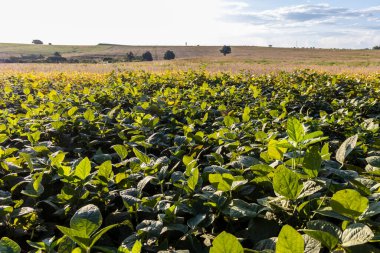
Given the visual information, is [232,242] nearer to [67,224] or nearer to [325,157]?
[325,157]

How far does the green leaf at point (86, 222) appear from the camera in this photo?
3.48ft

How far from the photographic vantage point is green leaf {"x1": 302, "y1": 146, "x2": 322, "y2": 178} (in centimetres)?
125

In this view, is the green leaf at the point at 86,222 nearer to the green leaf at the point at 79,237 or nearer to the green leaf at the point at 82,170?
the green leaf at the point at 79,237

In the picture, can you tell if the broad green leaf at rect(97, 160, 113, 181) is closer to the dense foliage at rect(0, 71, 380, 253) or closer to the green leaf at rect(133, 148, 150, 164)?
the dense foliage at rect(0, 71, 380, 253)

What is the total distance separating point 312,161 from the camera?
1.26 meters

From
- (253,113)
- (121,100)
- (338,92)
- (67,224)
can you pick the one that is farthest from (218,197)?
(338,92)

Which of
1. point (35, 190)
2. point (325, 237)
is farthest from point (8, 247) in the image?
point (325, 237)

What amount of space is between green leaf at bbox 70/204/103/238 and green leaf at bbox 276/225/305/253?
1.83 ft

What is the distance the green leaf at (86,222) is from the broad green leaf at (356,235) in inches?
28.6

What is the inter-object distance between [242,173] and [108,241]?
0.69 m

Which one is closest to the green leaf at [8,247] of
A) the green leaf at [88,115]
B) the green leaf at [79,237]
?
the green leaf at [79,237]

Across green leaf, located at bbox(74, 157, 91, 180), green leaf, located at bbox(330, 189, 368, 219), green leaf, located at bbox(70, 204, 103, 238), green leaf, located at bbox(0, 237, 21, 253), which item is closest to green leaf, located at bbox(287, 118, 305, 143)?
green leaf, located at bbox(330, 189, 368, 219)

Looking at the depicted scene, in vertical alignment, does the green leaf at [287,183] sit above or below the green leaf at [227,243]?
above

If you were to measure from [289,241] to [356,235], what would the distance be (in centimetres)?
23
